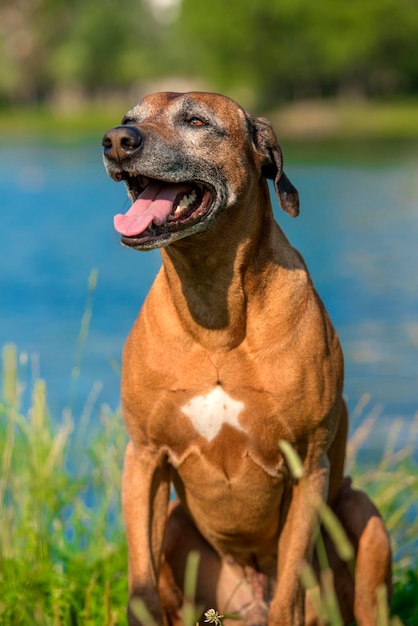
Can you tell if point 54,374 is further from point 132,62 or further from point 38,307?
point 132,62

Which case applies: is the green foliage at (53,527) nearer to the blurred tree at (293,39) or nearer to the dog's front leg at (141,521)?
the dog's front leg at (141,521)

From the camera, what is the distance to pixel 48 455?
552 cm

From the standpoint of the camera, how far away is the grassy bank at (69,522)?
14.5 ft

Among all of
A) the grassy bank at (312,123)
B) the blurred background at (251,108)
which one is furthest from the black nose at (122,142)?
the grassy bank at (312,123)

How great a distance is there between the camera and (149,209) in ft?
12.7

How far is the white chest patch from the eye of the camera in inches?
157

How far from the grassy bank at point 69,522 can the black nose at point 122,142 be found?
1.15 meters

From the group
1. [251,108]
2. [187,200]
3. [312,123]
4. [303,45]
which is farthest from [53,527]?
[303,45]

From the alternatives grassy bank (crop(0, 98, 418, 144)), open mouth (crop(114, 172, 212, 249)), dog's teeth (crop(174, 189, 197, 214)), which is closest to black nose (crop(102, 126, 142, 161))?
open mouth (crop(114, 172, 212, 249))

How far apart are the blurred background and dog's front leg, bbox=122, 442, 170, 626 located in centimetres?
86

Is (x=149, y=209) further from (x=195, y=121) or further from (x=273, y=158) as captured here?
(x=273, y=158)

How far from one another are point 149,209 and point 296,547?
51.3 inches

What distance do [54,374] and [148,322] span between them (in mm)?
5696

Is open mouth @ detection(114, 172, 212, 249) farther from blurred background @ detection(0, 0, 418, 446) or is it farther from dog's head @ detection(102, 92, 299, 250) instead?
blurred background @ detection(0, 0, 418, 446)
